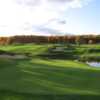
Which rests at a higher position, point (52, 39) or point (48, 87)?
point (48, 87)

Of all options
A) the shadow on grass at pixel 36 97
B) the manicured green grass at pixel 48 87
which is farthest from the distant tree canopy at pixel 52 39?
the shadow on grass at pixel 36 97

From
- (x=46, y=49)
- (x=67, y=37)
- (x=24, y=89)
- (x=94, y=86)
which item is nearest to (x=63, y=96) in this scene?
(x=24, y=89)

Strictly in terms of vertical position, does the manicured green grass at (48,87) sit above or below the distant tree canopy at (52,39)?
above

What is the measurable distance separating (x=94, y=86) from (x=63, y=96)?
159 inches

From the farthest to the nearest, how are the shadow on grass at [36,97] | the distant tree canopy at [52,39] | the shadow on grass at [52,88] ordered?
the distant tree canopy at [52,39], the shadow on grass at [52,88], the shadow on grass at [36,97]

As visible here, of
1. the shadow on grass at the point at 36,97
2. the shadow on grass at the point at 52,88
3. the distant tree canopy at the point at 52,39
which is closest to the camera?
the shadow on grass at the point at 36,97

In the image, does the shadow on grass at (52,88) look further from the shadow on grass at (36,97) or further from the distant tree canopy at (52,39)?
the distant tree canopy at (52,39)

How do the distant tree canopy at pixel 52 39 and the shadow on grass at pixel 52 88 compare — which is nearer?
the shadow on grass at pixel 52 88

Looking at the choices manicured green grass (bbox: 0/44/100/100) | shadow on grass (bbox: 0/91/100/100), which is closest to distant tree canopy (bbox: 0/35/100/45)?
manicured green grass (bbox: 0/44/100/100)

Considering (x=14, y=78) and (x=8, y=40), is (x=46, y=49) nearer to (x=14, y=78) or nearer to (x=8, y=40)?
(x=14, y=78)

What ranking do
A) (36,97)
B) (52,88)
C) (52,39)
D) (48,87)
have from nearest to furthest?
(36,97), (52,88), (48,87), (52,39)

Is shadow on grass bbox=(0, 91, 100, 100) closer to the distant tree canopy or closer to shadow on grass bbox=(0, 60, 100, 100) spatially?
shadow on grass bbox=(0, 60, 100, 100)

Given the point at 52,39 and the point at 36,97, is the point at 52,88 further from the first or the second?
the point at 52,39

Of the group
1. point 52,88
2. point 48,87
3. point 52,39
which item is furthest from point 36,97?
point 52,39
